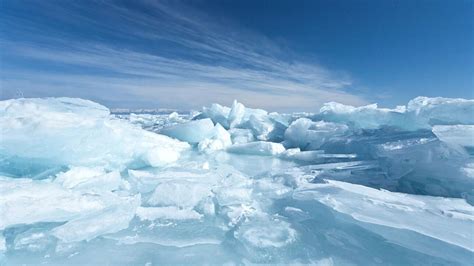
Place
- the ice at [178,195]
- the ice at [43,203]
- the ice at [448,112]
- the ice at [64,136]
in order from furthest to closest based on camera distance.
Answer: the ice at [448,112] < the ice at [64,136] < the ice at [178,195] < the ice at [43,203]

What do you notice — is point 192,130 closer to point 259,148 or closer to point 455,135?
point 259,148

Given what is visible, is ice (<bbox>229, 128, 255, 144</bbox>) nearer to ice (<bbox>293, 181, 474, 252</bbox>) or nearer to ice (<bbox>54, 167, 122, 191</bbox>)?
ice (<bbox>54, 167, 122, 191</bbox>)

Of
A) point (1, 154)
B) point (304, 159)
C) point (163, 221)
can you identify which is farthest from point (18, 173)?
point (304, 159)

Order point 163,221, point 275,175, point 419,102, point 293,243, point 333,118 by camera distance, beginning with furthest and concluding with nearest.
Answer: point 333,118 < point 419,102 < point 275,175 < point 163,221 < point 293,243

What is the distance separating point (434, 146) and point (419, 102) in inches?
140

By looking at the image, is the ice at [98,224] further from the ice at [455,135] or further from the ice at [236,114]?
the ice at [236,114]

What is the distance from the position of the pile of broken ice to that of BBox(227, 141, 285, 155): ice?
2.67 meters

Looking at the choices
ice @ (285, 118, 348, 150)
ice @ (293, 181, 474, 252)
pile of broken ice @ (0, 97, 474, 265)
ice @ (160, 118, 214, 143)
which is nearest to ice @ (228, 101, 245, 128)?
ice @ (160, 118, 214, 143)

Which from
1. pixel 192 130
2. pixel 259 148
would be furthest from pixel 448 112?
pixel 192 130

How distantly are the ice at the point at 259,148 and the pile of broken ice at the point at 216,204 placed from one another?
2.67 meters

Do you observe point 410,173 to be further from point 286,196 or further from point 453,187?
point 286,196

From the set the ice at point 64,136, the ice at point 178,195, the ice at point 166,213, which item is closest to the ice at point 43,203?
the ice at point 166,213

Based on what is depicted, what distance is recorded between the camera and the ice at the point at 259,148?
895 cm

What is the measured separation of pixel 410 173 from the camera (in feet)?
14.8
